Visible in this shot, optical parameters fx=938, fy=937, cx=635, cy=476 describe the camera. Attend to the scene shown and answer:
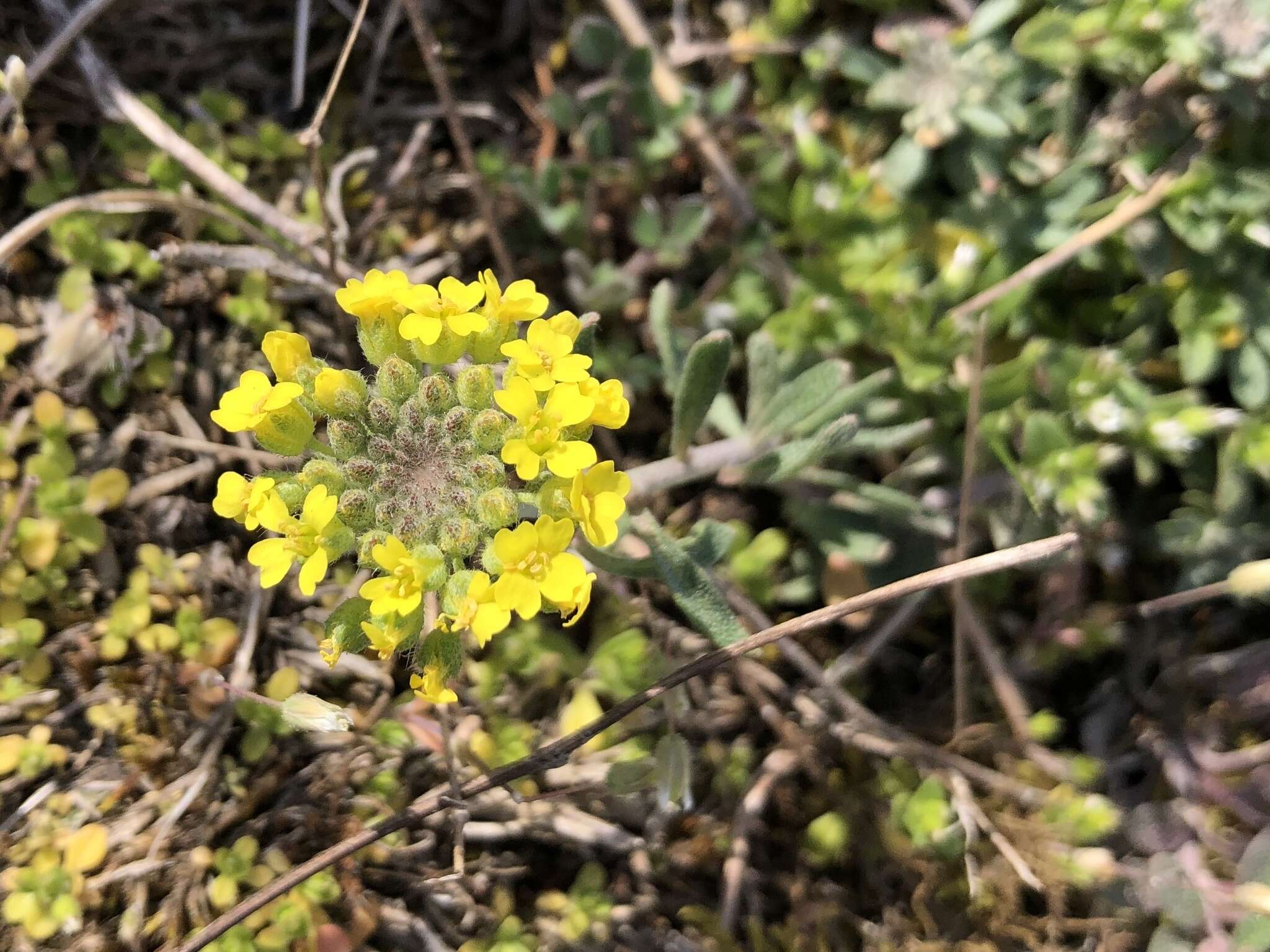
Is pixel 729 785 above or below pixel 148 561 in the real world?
below

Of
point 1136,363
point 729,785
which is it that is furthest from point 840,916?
point 1136,363

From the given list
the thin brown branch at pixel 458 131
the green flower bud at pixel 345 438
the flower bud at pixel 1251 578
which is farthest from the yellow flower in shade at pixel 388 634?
the flower bud at pixel 1251 578

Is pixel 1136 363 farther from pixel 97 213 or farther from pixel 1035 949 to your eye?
pixel 97 213

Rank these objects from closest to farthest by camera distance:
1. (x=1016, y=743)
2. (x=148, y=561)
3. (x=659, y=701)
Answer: (x=148, y=561)
(x=659, y=701)
(x=1016, y=743)

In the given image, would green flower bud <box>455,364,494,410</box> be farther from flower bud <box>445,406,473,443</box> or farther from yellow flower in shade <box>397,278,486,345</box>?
yellow flower in shade <box>397,278,486,345</box>

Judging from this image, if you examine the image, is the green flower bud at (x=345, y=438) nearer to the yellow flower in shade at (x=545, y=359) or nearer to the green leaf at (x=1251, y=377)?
the yellow flower in shade at (x=545, y=359)

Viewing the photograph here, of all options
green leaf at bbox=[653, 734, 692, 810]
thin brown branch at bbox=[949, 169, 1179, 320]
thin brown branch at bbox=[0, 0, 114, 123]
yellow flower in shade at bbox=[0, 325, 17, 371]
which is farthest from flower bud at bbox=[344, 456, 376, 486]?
thin brown branch at bbox=[949, 169, 1179, 320]

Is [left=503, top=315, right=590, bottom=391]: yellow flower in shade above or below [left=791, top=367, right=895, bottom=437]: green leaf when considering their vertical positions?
above
